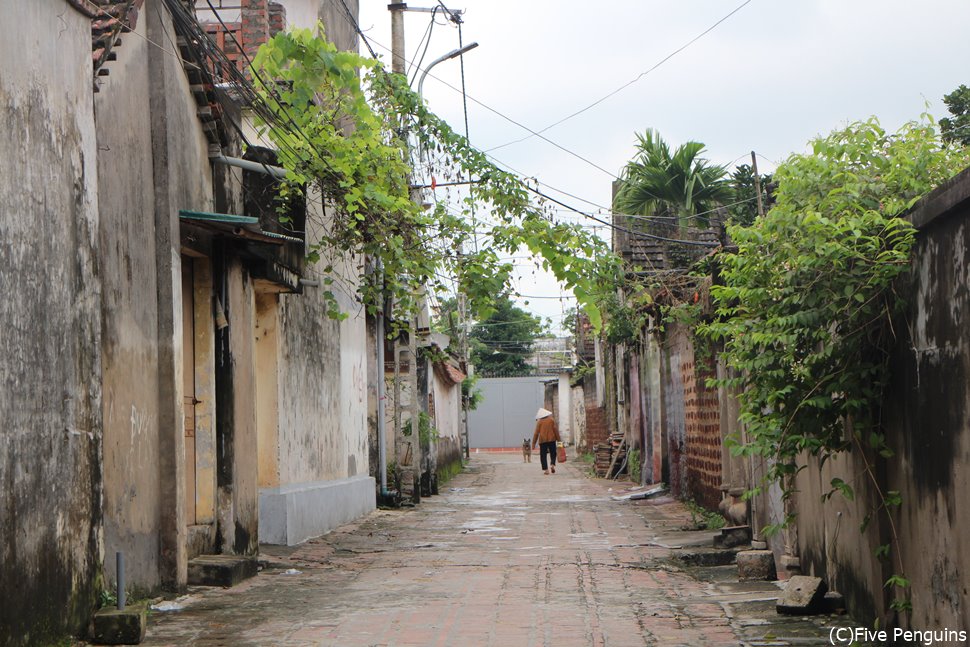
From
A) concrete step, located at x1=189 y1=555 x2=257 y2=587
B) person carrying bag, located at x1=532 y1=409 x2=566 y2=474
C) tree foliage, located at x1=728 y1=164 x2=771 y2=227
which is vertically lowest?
concrete step, located at x1=189 y1=555 x2=257 y2=587

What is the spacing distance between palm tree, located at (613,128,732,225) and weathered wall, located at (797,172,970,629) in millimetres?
16792

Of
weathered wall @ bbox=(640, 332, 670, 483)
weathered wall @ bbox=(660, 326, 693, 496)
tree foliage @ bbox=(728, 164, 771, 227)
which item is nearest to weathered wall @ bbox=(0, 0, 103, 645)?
weathered wall @ bbox=(660, 326, 693, 496)

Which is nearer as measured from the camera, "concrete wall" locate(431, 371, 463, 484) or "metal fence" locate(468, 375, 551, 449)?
"concrete wall" locate(431, 371, 463, 484)

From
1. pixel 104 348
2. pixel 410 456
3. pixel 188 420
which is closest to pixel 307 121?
pixel 188 420

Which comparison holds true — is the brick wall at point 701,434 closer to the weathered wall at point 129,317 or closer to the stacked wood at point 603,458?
the weathered wall at point 129,317

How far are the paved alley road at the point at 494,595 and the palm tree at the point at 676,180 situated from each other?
30.9ft

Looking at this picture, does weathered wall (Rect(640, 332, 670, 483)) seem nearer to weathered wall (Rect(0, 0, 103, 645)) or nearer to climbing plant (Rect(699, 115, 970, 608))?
climbing plant (Rect(699, 115, 970, 608))

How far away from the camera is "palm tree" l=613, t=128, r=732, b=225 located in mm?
23062

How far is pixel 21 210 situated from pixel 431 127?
23.0 ft

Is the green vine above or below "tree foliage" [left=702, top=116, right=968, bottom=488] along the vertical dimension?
below

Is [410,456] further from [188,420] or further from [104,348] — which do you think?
[104,348]

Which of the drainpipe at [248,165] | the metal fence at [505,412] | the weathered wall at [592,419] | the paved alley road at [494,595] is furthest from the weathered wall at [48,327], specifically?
the metal fence at [505,412]

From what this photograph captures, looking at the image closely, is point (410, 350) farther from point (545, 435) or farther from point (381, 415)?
point (545, 435)

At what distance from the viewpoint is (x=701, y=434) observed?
51.9 ft
